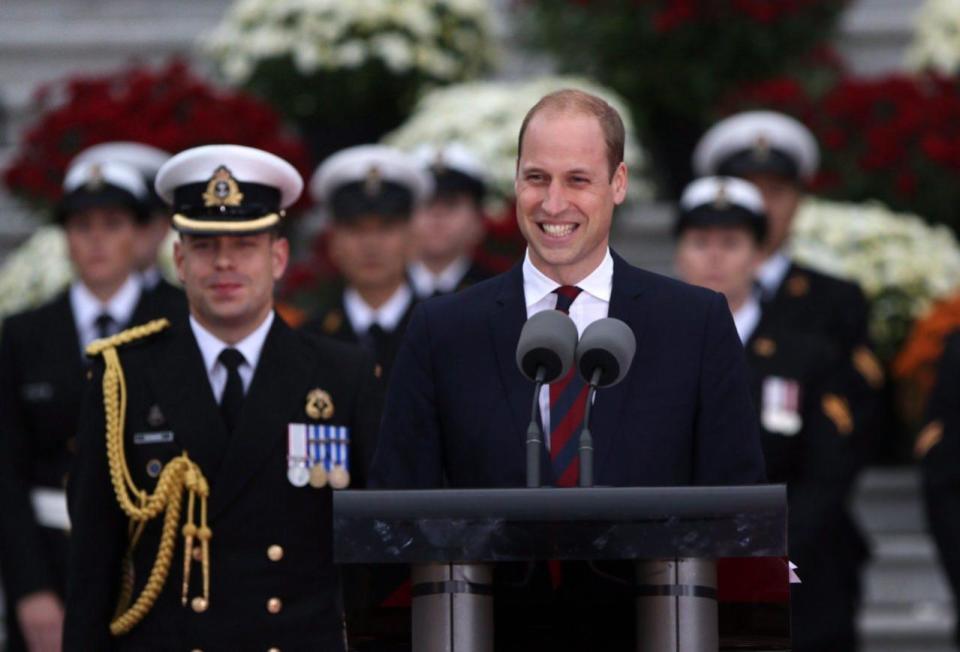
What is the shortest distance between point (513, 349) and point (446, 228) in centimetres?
407

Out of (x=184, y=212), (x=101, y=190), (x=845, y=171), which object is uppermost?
(x=845, y=171)

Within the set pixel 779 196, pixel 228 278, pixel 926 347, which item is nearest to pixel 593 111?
pixel 228 278

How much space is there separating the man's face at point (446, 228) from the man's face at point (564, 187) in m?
3.99

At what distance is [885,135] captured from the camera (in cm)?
1041

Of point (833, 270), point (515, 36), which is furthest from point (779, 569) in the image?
point (515, 36)

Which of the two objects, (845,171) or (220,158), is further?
(845,171)

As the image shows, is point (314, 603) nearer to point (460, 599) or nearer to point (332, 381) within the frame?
point (332, 381)

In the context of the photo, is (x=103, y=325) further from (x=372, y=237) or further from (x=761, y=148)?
(x=761, y=148)

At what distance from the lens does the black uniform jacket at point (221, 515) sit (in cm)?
521

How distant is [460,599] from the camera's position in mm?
3771

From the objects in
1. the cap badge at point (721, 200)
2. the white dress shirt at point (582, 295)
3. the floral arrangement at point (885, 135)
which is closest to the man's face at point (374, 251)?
the cap badge at point (721, 200)

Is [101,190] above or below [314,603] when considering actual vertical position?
above

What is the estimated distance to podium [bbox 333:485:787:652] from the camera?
3.68 m

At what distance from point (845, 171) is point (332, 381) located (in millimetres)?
5629
